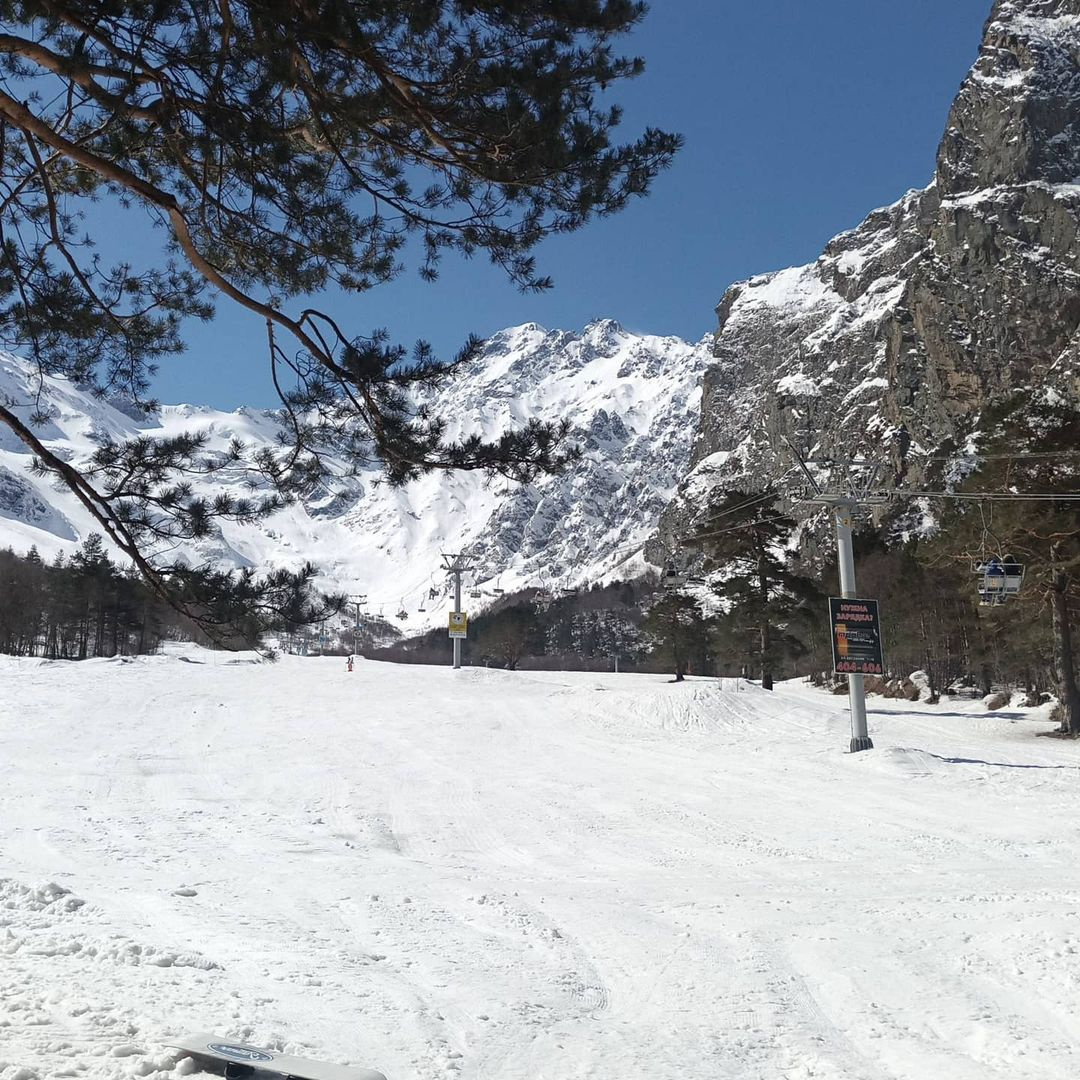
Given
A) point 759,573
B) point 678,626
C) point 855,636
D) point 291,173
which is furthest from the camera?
point 678,626

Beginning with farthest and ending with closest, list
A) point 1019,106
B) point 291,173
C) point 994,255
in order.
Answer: point 1019,106, point 994,255, point 291,173

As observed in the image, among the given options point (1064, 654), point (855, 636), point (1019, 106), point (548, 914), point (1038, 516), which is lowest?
point (548, 914)

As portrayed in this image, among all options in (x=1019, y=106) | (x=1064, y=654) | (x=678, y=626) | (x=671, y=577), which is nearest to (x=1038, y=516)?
(x=1064, y=654)

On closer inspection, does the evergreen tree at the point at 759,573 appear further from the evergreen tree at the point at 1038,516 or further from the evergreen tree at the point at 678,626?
the evergreen tree at the point at 1038,516

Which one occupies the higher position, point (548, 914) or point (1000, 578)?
point (1000, 578)

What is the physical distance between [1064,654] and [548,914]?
19.9 metres

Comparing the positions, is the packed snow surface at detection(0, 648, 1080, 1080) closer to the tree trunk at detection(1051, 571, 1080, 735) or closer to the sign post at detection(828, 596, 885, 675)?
the sign post at detection(828, 596, 885, 675)

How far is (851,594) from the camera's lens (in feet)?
58.5

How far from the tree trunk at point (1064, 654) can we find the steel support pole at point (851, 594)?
23.4 feet

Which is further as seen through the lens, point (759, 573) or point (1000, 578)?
point (759, 573)

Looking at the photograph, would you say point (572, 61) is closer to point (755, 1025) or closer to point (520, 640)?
point (755, 1025)

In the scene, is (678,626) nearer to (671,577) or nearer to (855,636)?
(671,577)

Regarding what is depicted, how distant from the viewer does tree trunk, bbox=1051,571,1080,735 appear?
69.8ft

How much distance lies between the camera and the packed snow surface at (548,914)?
3934 millimetres
